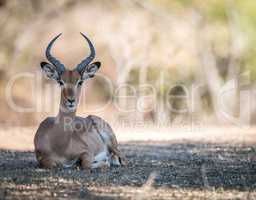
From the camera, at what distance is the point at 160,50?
96.4 feet

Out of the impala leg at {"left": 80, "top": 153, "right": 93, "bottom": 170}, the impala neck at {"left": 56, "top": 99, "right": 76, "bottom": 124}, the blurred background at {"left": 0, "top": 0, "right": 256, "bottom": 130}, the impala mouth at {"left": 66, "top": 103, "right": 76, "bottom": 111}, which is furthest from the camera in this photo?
the blurred background at {"left": 0, "top": 0, "right": 256, "bottom": 130}

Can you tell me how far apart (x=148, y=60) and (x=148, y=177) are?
17.8 metres

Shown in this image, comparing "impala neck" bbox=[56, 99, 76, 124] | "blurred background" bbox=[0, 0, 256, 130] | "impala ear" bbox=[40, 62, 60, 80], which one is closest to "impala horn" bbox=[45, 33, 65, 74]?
"impala ear" bbox=[40, 62, 60, 80]

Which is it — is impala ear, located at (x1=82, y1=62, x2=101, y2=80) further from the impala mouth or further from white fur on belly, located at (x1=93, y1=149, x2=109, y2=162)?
white fur on belly, located at (x1=93, y1=149, x2=109, y2=162)

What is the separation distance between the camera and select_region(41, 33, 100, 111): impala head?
38.2ft

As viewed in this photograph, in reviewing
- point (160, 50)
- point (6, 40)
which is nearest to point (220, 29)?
point (160, 50)

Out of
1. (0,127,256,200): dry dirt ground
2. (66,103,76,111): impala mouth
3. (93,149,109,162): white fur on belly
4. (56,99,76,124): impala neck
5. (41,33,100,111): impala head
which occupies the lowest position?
(0,127,256,200): dry dirt ground

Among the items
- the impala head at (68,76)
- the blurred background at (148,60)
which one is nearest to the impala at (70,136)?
the impala head at (68,76)

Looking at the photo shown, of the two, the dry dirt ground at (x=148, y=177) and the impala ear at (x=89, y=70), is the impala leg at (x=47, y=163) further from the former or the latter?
the impala ear at (x=89, y=70)

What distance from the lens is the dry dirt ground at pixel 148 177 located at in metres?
8.84

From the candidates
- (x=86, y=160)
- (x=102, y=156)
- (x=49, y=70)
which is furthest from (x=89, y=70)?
(x=86, y=160)

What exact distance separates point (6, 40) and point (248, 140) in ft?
63.7

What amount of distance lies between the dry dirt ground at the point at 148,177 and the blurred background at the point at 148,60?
883 centimetres

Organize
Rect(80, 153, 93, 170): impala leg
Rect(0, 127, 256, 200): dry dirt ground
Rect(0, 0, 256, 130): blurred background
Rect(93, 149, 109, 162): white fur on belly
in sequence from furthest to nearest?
1. Rect(0, 0, 256, 130): blurred background
2. Rect(93, 149, 109, 162): white fur on belly
3. Rect(80, 153, 93, 170): impala leg
4. Rect(0, 127, 256, 200): dry dirt ground
